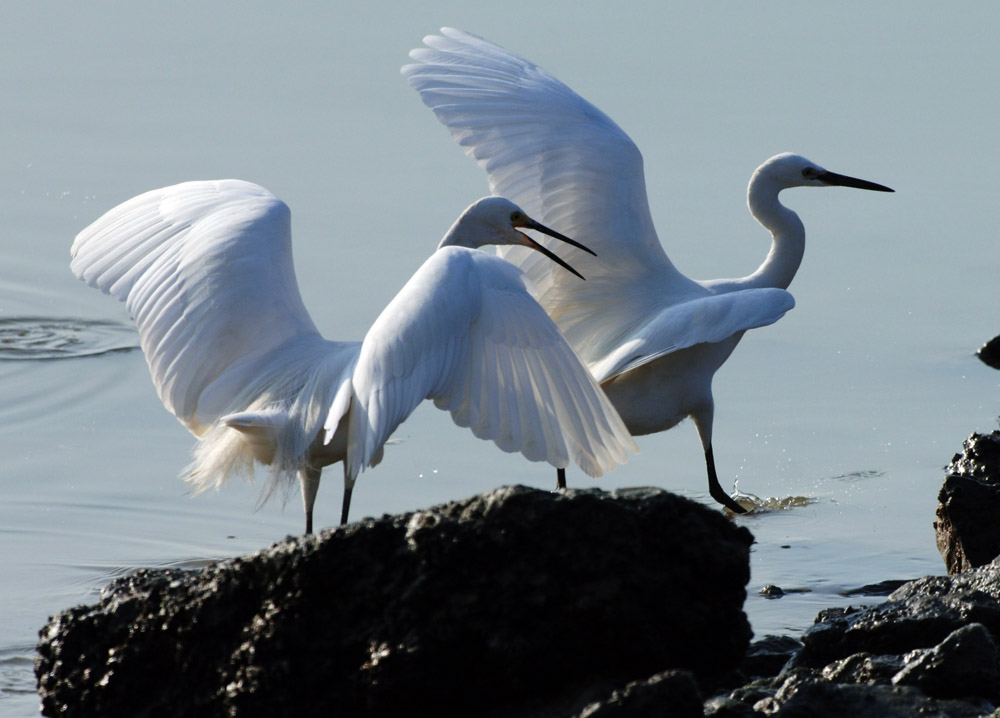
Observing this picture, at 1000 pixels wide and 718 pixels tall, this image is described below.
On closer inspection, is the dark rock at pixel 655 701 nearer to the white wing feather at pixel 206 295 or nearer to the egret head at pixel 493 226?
the white wing feather at pixel 206 295

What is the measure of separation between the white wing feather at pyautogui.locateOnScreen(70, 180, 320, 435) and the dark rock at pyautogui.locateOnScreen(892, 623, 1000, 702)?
2845mm

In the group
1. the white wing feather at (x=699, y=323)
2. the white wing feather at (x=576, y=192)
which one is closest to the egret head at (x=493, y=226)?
the white wing feather at (x=576, y=192)

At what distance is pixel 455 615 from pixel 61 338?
6.96m

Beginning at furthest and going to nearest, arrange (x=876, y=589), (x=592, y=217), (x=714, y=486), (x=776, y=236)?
(x=776, y=236) → (x=714, y=486) → (x=592, y=217) → (x=876, y=589)

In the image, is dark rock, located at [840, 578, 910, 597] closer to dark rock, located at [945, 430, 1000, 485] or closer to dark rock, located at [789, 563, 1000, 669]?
dark rock, located at [945, 430, 1000, 485]

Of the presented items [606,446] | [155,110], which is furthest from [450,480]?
[155,110]

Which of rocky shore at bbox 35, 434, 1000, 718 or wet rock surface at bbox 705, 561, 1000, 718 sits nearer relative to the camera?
rocky shore at bbox 35, 434, 1000, 718

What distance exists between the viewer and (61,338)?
1080 cm

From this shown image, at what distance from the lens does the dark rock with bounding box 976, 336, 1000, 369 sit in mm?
11094

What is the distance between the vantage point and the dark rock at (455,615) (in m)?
4.46

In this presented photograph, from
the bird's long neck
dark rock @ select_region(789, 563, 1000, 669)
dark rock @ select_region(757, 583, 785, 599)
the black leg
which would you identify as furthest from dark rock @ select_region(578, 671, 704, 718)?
the bird's long neck

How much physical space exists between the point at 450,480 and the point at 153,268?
2.43 metres

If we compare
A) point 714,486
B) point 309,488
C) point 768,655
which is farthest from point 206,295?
point 714,486

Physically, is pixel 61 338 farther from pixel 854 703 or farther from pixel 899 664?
pixel 854 703
